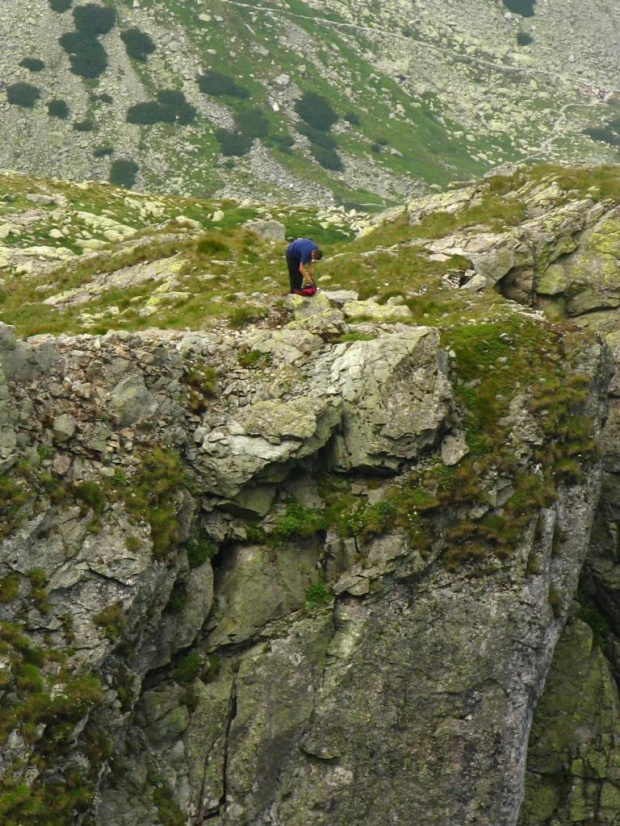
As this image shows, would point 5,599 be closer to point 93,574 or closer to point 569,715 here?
point 93,574

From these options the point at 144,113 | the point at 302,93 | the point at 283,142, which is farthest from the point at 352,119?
the point at 144,113

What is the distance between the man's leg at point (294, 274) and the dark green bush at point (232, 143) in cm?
9452

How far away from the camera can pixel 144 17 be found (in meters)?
129

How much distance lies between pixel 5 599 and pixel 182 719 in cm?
604

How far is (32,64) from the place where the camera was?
374 ft

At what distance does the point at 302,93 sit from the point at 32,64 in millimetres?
46452

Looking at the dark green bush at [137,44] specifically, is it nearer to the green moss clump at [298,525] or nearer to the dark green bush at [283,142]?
the dark green bush at [283,142]

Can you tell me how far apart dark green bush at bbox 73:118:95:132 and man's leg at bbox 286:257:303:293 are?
97.1 metres

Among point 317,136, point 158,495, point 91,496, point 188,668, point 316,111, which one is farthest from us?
point 316,111

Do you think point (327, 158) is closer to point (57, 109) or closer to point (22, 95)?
point (57, 109)

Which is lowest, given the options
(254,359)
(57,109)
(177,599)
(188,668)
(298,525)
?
(188,668)

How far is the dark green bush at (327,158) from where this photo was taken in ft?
386

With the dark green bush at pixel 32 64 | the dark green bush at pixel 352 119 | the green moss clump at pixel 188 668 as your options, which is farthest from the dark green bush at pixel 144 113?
the green moss clump at pixel 188 668

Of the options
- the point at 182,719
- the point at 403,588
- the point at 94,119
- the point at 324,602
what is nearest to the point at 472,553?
the point at 403,588
